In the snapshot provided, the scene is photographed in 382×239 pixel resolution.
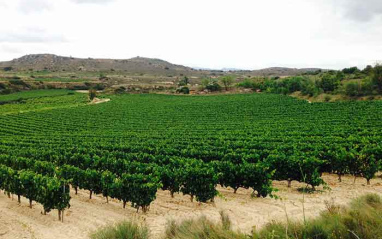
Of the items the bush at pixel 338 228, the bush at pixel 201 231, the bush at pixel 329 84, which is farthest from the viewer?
the bush at pixel 329 84

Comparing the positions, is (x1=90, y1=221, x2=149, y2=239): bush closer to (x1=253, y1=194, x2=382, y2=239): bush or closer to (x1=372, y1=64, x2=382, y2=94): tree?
(x1=253, y1=194, x2=382, y2=239): bush

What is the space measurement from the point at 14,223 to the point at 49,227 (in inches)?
73.9

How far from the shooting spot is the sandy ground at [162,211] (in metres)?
12.3

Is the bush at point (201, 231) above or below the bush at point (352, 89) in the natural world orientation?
below

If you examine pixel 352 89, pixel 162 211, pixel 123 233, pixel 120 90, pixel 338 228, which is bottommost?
pixel 120 90

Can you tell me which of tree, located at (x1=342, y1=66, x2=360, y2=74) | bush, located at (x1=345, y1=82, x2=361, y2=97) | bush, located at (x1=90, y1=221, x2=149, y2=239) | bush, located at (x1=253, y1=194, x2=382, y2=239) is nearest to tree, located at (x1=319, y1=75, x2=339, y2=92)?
bush, located at (x1=345, y1=82, x2=361, y2=97)

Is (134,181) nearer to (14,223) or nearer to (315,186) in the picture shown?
(14,223)

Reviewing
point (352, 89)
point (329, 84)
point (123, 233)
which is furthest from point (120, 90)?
point (123, 233)

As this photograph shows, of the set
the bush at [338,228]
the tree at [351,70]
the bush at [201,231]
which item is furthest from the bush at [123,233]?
the tree at [351,70]

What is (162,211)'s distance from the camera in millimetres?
14312

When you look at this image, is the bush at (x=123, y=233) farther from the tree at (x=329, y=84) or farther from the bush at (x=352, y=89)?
the tree at (x=329, y=84)

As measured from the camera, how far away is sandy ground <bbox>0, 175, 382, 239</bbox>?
12.3m

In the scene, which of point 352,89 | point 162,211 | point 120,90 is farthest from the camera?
point 120,90

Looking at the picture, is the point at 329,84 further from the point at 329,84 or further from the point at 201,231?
the point at 201,231
